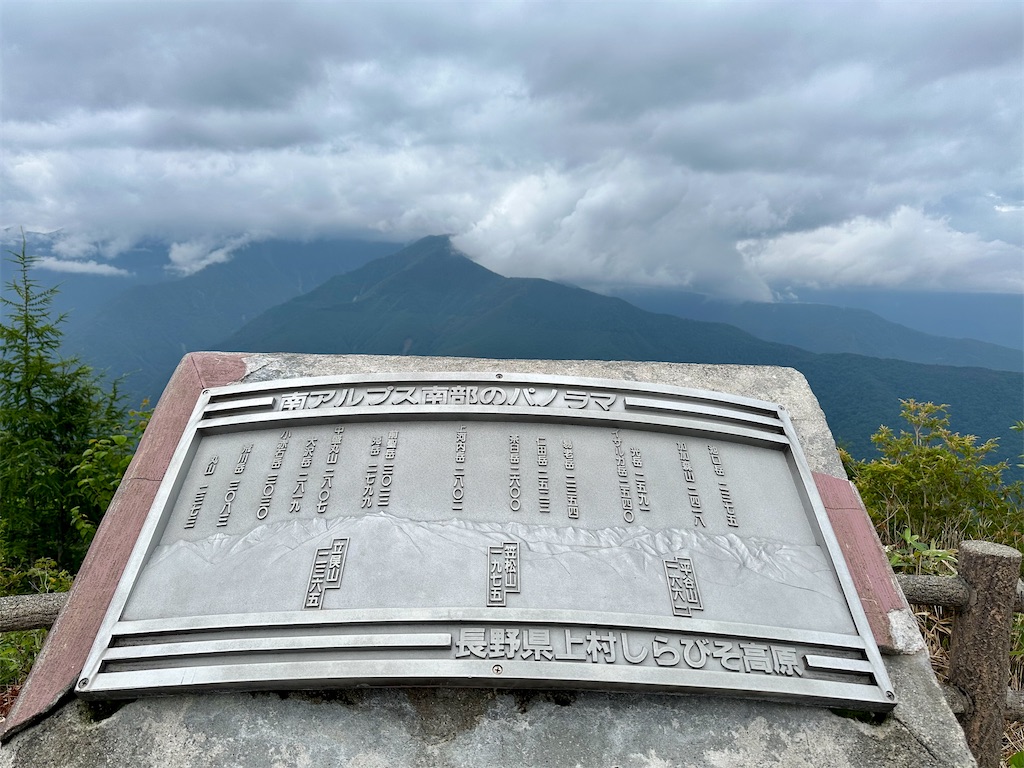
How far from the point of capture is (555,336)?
39.2 meters

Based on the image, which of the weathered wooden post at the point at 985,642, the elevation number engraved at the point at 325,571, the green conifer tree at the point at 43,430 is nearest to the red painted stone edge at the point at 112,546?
the elevation number engraved at the point at 325,571

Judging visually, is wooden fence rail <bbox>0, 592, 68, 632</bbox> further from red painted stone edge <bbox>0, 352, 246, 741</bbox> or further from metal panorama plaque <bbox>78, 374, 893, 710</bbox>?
metal panorama plaque <bbox>78, 374, 893, 710</bbox>

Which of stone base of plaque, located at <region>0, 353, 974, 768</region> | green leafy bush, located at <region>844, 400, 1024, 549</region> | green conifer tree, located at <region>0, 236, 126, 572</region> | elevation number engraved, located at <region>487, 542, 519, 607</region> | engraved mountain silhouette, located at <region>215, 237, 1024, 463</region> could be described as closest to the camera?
stone base of plaque, located at <region>0, 353, 974, 768</region>

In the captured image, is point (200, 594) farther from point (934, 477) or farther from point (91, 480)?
point (934, 477)

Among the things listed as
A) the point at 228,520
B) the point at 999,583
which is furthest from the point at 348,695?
the point at 999,583

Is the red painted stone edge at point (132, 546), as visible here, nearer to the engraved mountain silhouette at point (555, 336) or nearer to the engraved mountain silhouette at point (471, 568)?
the engraved mountain silhouette at point (471, 568)

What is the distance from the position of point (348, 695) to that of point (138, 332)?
14256 cm

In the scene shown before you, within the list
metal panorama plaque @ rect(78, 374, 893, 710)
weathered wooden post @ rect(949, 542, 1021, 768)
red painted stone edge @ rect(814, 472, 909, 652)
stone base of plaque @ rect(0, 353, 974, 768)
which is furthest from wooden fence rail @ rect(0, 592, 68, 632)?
weathered wooden post @ rect(949, 542, 1021, 768)

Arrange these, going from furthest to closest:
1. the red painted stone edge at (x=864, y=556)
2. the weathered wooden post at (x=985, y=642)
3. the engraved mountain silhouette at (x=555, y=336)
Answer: the engraved mountain silhouette at (x=555, y=336), the weathered wooden post at (x=985, y=642), the red painted stone edge at (x=864, y=556)

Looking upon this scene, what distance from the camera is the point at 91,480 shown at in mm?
5559

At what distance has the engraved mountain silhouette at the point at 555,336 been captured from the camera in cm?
1406

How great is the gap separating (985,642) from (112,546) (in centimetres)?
468

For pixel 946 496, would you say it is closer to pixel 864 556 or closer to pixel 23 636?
pixel 864 556

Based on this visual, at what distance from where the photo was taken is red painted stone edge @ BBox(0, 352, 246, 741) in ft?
8.71
